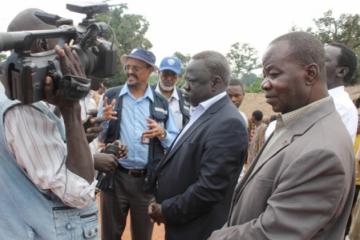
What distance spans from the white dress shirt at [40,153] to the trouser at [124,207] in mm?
2232

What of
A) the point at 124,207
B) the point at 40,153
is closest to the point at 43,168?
the point at 40,153

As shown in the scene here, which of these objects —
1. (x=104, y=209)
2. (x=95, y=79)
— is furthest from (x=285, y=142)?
(x=104, y=209)

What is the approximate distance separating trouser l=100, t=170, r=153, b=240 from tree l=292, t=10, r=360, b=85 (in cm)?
2050

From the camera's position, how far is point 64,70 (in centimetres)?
157

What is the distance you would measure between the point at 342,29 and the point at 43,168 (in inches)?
953

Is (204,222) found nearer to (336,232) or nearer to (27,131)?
(336,232)

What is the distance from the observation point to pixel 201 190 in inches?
107

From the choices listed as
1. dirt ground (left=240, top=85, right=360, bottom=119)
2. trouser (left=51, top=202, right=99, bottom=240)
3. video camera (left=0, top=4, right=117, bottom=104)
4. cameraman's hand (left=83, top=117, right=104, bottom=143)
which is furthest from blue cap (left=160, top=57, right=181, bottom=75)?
dirt ground (left=240, top=85, right=360, bottom=119)

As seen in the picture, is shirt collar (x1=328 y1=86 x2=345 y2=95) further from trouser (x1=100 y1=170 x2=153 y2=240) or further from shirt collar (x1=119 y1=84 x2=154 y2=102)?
trouser (x1=100 y1=170 x2=153 y2=240)

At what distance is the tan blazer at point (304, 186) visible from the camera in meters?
1.65

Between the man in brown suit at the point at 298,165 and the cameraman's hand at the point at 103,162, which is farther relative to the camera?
the cameraman's hand at the point at 103,162

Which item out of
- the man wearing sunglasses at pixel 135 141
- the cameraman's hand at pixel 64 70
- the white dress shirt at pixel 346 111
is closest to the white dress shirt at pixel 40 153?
the cameraman's hand at pixel 64 70

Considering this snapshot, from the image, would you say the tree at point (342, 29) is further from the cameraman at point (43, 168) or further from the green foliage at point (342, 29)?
the cameraman at point (43, 168)

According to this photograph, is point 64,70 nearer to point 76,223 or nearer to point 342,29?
point 76,223
